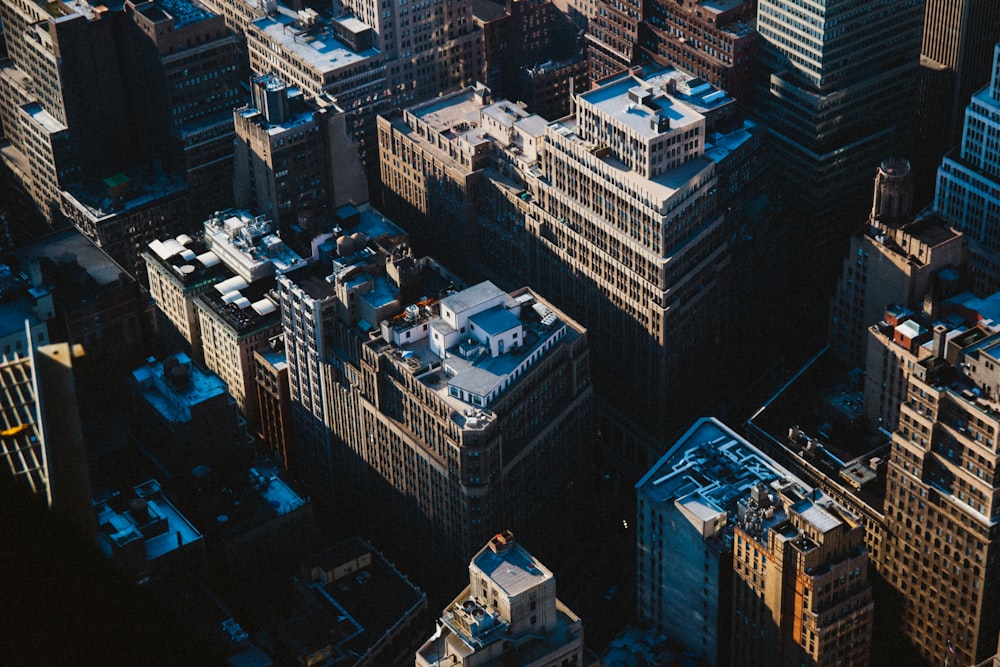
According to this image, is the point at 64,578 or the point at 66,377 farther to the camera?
the point at 66,377

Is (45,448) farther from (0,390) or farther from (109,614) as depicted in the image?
(109,614)

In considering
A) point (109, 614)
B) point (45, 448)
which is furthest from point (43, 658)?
point (45, 448)

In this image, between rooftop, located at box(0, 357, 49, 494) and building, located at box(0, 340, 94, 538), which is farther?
rooftop, located at box(0, 357, 49, 494)

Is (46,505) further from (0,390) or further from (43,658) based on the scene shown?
(0,390)

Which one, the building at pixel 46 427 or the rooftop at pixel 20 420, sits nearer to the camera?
the building at pixel 46 427

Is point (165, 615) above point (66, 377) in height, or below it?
below

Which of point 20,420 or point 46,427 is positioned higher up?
point 46,427

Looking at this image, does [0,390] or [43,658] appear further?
[0,390]

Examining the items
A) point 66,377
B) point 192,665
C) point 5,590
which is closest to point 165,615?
point 192,665

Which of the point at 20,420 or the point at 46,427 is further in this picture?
the point at 20,420
